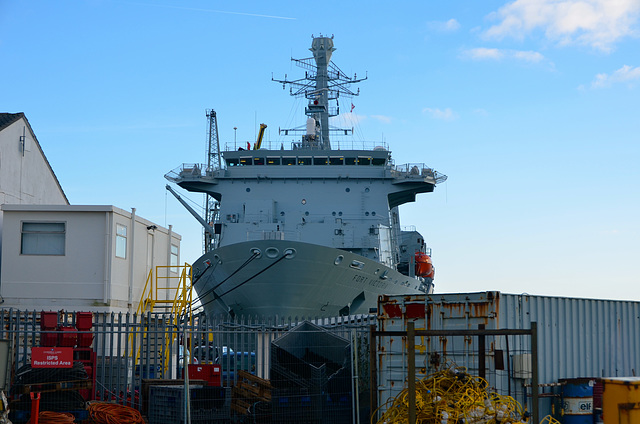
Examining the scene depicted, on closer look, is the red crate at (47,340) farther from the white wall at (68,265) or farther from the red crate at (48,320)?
the white wall at (68,265)

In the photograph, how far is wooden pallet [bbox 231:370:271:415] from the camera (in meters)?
13.2

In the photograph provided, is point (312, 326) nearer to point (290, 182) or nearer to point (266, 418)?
point (266, 418)

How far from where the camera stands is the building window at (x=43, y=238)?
20.5m

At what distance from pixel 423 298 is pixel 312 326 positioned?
268 centimetres

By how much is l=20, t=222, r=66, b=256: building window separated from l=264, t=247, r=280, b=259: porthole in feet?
22.8

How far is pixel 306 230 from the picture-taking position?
30.4 meters

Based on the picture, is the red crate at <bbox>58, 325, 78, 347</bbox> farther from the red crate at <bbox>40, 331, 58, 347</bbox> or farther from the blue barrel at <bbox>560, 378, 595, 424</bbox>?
the blue barrel at <bbox>560, 378, 595, 424</bbox>

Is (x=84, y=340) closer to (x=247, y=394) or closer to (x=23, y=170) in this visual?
(x=247, y=394)

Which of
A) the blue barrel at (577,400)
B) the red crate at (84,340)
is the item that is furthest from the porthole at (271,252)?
the blue barrel at (577,400)

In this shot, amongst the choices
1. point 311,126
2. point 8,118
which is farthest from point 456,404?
point 311,126

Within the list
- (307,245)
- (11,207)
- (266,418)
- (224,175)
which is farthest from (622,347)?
(224,175)

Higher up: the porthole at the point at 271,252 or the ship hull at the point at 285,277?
the porthole at the point at 271,252

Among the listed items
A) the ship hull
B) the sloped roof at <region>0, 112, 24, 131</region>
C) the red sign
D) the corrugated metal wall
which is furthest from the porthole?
the red sign

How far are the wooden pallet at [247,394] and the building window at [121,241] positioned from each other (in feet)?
28.5
